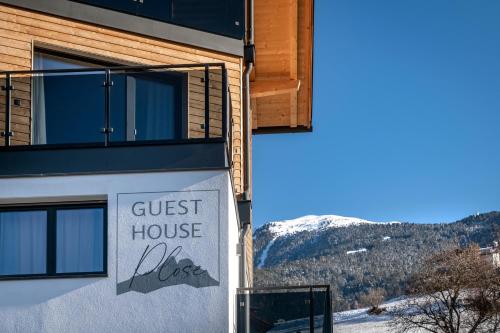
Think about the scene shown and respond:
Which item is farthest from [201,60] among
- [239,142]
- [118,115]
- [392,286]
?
[392,286]

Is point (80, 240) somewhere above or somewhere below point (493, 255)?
above

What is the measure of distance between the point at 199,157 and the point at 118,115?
1.15 metres

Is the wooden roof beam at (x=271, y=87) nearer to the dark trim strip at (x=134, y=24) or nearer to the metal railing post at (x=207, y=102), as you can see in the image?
the dark trim strip at (x=134, y=24)

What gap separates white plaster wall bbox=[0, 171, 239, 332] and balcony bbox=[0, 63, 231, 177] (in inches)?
6.3

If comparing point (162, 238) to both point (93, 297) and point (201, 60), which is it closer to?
point (93, 297)

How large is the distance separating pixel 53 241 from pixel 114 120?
151cm

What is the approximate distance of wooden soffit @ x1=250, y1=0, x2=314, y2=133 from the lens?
19.1 meters

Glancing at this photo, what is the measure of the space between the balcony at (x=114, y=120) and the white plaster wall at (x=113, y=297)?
16 cm

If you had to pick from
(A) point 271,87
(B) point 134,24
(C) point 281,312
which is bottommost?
(C) point 281,312

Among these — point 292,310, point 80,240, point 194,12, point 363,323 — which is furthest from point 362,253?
point 80,240

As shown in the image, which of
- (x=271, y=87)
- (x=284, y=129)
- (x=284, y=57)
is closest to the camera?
(x=284, y=57)

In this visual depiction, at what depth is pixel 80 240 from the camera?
11.8 m

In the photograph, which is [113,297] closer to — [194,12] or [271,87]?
[194,12]

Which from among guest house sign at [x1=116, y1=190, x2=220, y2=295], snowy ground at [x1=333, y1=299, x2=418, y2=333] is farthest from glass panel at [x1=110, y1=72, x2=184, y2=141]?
snowy ground at [x1=333, y1=299, x2=418, y2=333]
